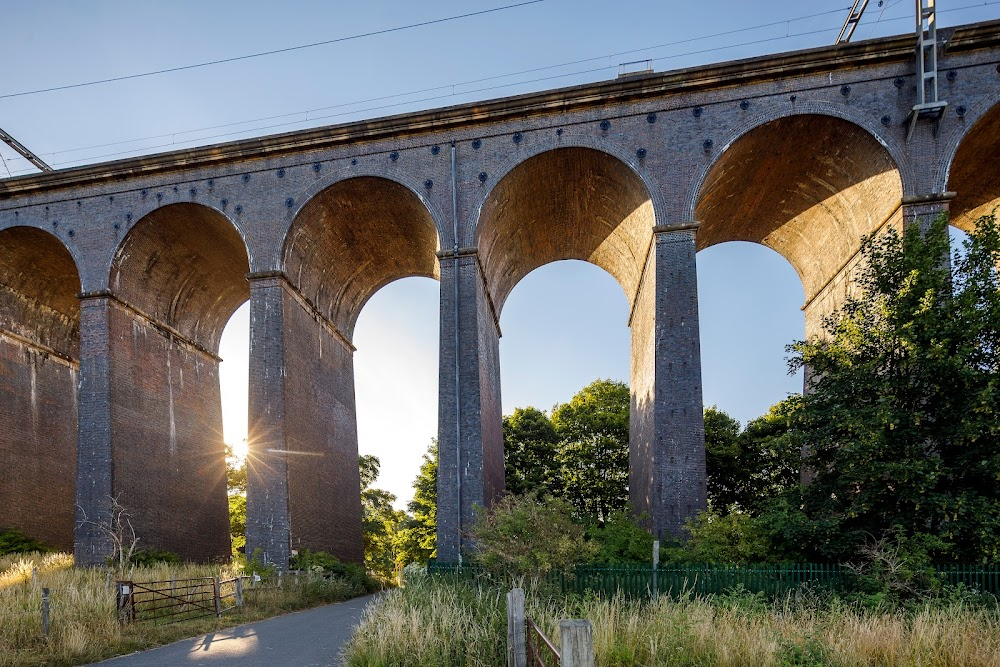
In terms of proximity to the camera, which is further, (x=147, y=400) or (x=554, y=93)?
(x=147, y=400)

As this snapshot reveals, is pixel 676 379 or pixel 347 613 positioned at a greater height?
pixel 676 379

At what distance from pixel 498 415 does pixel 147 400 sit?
11.7 meters

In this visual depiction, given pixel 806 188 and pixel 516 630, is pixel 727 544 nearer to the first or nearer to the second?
pixel 516 630

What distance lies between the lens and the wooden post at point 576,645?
3.77 m

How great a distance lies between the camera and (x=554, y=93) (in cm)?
1727

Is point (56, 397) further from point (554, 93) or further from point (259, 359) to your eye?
point (554, 93)

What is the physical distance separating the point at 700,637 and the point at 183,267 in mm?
21171

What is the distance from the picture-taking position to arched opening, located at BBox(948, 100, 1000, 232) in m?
16.1

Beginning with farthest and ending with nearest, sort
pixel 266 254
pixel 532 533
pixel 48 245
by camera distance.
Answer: pixel 48 245 < pixel 266 254 < pixel 532 533

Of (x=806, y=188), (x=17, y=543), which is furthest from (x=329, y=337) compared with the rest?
(x=806, y=188)

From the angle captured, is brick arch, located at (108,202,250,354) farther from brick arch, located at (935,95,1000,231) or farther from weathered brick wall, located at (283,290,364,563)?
brick arch, located at (935,95,1000,231)

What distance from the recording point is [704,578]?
35.8ft

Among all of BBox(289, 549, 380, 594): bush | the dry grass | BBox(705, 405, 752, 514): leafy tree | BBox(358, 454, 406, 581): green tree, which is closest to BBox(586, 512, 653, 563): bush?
the dry grass

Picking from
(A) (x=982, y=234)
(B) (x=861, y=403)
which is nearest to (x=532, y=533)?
(B) (x=861, y=403)
